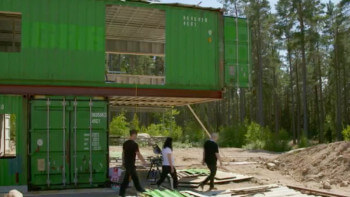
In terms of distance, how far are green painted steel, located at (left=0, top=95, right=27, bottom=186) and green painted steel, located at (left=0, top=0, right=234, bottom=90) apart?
25.0 inches

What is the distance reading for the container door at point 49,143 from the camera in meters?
13.4

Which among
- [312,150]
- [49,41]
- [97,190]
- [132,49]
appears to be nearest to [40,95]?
[49,41]

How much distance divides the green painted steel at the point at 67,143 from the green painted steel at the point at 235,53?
492 centimetres

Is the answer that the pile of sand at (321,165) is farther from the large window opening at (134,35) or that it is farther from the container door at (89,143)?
the container door at (89,143)

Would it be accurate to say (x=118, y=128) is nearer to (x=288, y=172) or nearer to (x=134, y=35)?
(x=134, y=35)

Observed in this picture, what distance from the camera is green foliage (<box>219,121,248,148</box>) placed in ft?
125

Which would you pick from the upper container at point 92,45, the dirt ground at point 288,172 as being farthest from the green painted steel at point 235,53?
the dirt ground at point 288,172

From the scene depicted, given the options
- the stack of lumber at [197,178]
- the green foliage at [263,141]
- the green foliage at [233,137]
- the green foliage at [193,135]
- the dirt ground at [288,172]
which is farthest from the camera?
the green foliage at [193,135]

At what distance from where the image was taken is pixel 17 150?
1337 cm

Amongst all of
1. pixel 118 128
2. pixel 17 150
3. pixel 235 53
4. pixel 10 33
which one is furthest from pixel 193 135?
pixel 17 150

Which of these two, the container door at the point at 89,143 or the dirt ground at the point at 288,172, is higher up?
the container door at the point at 89,143

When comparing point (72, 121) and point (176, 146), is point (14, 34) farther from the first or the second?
point (176, 146)

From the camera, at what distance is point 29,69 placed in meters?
13.6

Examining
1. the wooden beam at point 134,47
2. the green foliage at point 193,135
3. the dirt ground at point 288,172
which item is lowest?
the dirt ground at point 288,172
